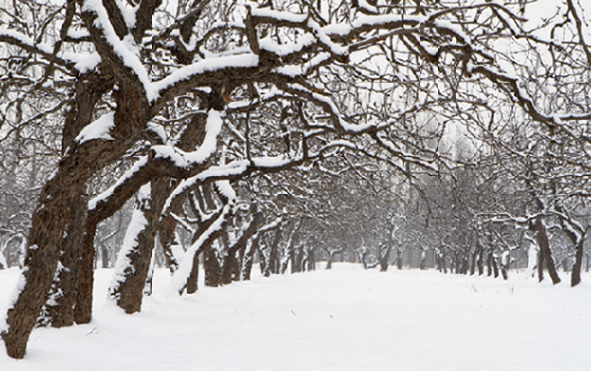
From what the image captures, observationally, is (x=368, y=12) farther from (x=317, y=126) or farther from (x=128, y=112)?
(x=317, y=126)

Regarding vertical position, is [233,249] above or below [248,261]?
above

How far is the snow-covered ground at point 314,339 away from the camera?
5.00 meters

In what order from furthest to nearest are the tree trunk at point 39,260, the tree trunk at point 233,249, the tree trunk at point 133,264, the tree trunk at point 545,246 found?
1. the tree trunk at point 545,246
2. the tree trunk at point 233,249
3. the tree trunk at point 133,264
4. the tree trunk at point 39,260

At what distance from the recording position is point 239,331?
23.5 feet

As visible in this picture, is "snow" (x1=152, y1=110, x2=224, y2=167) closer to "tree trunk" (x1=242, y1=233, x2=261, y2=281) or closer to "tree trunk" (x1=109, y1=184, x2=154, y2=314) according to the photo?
"tree trunk" (x1=109, y1=184, x2=154, y2=314)

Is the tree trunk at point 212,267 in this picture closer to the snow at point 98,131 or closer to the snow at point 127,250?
the snow at point 127,250

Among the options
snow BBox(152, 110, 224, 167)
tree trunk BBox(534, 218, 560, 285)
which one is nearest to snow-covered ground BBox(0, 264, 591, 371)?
snow BBox(152, 110, 224, 167)

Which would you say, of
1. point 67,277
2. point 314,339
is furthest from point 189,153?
point 314,339

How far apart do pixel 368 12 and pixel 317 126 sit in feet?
9.61

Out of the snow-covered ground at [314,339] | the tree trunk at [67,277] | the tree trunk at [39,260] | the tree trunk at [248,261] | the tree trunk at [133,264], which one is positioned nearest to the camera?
the tree trunk at [39,260]

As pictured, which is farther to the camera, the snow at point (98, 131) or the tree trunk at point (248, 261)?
the tree trunk at point (248, 261)

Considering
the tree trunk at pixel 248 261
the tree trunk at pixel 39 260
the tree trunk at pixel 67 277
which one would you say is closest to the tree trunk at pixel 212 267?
the tree trunk at pixel 248 261

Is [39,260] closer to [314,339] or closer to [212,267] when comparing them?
[314,339]

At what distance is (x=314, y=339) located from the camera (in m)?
6.61
